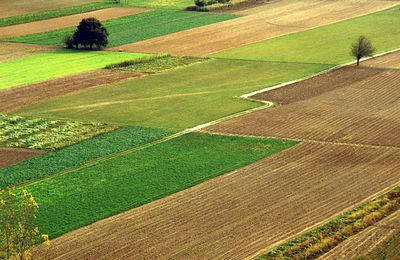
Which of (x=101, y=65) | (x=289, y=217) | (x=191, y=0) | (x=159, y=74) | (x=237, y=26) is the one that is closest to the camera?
(x=289, y=217)

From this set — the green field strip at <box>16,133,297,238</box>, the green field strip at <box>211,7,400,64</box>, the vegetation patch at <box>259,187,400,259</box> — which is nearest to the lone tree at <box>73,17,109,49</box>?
the green field strip at <box>211,7,400,64</box>

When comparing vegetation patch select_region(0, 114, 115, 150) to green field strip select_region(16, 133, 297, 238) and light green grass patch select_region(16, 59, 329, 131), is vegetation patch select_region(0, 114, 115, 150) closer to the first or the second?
light green grass patch select_region(16, 59, 329, 131)

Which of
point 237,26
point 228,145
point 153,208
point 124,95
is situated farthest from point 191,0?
point 153,208

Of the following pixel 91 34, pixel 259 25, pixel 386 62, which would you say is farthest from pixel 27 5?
pixel 386 62

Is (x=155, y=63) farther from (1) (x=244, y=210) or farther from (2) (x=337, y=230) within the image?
(2) (x=337, y=230)

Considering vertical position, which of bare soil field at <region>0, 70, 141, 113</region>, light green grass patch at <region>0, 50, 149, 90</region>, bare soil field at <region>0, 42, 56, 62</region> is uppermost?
bare soil field at <region>0, 42, 56, 62</region>

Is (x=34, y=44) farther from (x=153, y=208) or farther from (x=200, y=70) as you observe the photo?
(x=153, y=208)
